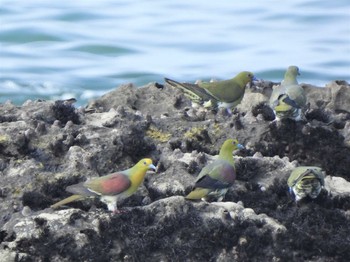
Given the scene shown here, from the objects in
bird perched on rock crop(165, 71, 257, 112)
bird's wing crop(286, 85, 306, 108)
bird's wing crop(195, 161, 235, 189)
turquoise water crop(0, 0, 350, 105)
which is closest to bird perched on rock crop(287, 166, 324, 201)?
bird's wing crop(195, 161, 235, 189)

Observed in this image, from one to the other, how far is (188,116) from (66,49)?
1679 cm

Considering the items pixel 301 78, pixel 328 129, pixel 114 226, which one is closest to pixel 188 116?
pixel 328 129

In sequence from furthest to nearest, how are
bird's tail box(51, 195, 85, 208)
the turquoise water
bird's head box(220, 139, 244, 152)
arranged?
the turquoise water < bird's head box(220, 139, 244, 152) < bird's tail box(51, 195, 85, 208)

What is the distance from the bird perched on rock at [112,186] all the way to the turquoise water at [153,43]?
1352 cm

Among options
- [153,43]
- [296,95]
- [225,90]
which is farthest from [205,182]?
A: [153,43]

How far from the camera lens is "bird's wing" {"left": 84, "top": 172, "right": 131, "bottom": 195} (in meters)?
9.68

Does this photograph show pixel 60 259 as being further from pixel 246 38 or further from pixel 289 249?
pixel 246 38

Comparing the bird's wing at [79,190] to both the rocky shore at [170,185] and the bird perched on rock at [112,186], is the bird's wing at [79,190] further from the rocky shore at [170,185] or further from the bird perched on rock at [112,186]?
the rocky shore at [170,185]

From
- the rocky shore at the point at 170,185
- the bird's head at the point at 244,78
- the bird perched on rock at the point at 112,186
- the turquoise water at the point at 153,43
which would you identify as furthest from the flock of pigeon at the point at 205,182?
the turquoise water at the point at 153,43

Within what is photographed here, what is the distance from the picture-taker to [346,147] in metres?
11.7

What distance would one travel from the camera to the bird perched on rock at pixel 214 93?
1296 centimetres

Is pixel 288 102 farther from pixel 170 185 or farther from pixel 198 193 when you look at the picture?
pixel 198 193

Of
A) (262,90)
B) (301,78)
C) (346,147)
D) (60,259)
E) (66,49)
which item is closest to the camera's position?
(60,259)

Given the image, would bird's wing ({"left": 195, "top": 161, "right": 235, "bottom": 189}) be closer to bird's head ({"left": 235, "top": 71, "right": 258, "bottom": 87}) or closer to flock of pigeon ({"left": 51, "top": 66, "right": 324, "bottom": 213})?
flock of pigeon ({"left": 51, "top": 66, "right": 324, "bottom": 213})
